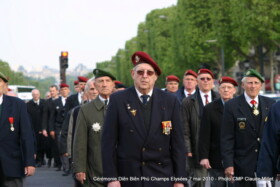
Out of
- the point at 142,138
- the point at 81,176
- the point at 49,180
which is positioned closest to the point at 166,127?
the point at 142,138

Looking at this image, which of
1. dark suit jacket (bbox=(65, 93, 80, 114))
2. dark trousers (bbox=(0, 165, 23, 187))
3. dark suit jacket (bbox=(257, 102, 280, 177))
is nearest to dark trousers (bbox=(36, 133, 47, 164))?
dark suit jacket (bbox=(65, 93, 80, 114))

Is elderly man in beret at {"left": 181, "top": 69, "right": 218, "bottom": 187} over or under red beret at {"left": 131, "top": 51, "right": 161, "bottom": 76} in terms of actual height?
under

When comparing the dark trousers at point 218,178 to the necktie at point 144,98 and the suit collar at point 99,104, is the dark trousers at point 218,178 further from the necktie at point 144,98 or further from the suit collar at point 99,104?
the necktie at point 144,98

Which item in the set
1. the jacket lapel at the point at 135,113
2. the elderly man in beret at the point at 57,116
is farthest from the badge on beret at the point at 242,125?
the elderly man in beret at the point at 57,116

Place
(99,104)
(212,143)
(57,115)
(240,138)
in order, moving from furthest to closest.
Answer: (57,115)
(212,143)
(99,104)
(240,138)

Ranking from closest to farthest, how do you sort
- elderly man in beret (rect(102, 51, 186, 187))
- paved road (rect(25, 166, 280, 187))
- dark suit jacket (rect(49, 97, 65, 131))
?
elderly man in beret (rect(102, 51, 186, 187))
paved road (rect(25, 166, 280, 187))
dark suit jacket (rect(49, 97, 65, 131))

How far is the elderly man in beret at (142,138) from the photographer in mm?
6449

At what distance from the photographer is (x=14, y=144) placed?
342 inches

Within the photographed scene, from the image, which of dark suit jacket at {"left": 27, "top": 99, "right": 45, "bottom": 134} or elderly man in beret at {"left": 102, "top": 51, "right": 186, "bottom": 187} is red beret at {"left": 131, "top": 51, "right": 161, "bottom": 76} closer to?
elderly man in beret at {"left": 102, "top": 51, "right": 186, "bottom": 187}

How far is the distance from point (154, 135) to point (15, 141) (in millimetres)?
2737

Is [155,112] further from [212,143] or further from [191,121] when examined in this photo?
[191,121]

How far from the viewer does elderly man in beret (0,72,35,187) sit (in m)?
8.55

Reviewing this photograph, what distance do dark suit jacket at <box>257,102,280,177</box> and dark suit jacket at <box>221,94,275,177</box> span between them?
7.26 feet

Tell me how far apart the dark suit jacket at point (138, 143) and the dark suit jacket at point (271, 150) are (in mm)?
680
